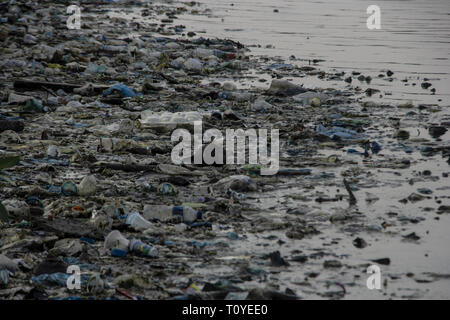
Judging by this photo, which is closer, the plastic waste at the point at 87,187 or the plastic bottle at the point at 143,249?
the plastic bottle at the point at 143,249

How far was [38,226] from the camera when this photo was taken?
353 centimetres

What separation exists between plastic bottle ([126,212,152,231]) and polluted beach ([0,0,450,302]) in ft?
0.07

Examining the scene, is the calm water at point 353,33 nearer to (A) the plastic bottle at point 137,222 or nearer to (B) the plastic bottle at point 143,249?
(A) the plastic bottle at point 137,222

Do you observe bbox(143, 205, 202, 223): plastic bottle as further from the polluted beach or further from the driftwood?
the driftwood

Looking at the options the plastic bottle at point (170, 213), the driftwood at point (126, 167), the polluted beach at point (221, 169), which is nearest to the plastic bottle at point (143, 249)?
the polluted beach at point (221, 169)

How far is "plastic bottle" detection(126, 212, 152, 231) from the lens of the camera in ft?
11.6

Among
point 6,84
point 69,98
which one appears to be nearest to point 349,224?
point 69,98

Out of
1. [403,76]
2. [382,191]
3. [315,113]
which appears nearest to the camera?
[382,191]

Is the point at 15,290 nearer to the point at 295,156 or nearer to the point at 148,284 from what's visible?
the point at 148,284

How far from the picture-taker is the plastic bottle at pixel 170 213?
3686 mm

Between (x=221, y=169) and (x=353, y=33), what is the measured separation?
6.88 metres

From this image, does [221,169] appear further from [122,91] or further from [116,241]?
[122,91]

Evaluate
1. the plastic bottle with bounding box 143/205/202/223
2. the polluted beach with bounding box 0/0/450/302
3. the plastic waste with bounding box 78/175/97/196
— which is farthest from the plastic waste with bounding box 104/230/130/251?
the plastic waste with bounding box 78/175/97/196

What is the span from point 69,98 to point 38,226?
3086 millimetres
